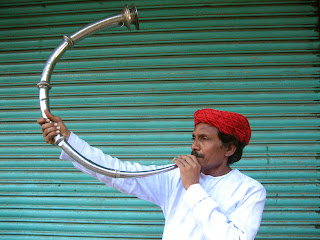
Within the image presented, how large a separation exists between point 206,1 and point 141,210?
2324 mm

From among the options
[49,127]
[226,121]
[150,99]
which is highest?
[150,99]

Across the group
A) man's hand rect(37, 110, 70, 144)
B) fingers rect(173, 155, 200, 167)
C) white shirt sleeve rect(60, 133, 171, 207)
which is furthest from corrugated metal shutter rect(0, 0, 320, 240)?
man's hand rect(37, 110, 70, 144)

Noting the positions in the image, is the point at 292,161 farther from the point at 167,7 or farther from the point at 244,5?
the point at 167,7

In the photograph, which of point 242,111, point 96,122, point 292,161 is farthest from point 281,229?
point 96,122

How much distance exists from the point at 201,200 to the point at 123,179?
545 millimetres

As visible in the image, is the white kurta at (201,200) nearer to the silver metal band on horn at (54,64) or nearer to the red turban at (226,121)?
the silver metal band on horn at (54,64)

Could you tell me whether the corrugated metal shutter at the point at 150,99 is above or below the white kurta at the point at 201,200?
above

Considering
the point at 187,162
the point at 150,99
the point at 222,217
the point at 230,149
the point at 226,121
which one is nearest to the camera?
the point at 222,217

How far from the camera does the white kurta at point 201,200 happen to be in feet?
4.62

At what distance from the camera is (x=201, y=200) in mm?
1436

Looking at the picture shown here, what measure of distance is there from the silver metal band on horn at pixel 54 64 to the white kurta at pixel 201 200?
16 centimetres

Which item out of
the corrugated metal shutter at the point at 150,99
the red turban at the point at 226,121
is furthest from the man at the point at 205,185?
the corrugated metal shutter at the point at 150,99

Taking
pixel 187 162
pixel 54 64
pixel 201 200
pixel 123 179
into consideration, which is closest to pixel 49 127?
pixel 54 64

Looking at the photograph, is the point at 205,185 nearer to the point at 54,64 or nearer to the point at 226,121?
the point at 226,121
